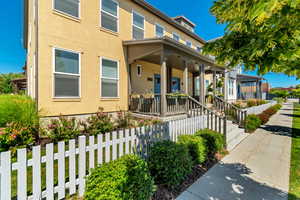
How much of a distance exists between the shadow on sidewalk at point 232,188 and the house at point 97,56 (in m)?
3.89

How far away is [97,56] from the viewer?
808cm

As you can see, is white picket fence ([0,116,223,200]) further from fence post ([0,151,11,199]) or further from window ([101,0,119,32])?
window ([101,0,119,32])

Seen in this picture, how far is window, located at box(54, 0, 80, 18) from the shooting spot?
671cm

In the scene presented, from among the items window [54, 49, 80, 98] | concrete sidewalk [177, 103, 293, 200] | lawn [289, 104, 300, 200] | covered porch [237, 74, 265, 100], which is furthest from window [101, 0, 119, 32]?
covered porch [237, 74, 265, 100]

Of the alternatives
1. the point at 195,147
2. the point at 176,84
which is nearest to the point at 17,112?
the point at 195,147

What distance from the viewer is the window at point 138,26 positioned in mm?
10166

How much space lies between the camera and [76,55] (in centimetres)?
730

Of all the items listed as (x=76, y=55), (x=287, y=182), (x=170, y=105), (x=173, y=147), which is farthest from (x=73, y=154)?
(x=170, y=105)

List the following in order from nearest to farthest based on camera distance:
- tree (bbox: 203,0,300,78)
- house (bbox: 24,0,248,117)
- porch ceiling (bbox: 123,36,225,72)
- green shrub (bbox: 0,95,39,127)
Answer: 1. tree (bbox: 203,0,300,78)
2. green shrub (bbox: 0,95,39,127)
3. house (bbox: 24,0,248,117)
4. porch ceiling (bbox: 123,36,225,72)

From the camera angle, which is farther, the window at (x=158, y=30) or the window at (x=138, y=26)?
the window at (x=158, y=30)

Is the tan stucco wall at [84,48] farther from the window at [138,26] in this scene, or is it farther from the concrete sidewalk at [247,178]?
the concrete sidewalk at [247,178]

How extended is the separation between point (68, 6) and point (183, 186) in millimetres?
8271

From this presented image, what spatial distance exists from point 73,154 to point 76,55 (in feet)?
19.1

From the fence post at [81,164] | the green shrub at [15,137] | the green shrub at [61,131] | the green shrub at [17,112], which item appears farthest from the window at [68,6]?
the fence post at [81,164]
